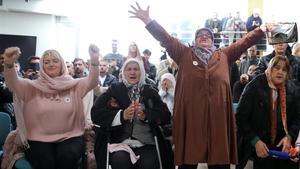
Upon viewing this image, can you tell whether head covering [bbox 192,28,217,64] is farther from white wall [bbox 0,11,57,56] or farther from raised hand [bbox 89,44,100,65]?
white wall [bbox 0,11,57,56]

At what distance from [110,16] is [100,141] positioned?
7.72 metres

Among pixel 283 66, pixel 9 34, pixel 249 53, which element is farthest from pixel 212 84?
pixel 9 34

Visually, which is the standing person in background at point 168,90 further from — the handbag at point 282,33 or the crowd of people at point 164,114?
the handbag at point 282,33

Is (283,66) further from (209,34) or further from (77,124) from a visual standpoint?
(77,124)

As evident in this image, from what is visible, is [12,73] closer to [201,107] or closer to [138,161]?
[138,161]

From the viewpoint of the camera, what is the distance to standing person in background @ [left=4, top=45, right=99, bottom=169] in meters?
2.57

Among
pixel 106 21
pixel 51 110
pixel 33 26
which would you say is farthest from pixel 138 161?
pixel 106 21

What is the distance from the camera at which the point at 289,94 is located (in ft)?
8.52

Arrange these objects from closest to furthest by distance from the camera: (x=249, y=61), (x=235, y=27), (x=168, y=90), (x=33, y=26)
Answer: (x=168, y=90) → (x=249, y=61) → (x=235, y=27) → (x=33, y=26)

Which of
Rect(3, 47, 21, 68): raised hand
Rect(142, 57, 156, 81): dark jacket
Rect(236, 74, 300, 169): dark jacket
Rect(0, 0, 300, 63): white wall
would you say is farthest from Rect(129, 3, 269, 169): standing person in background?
Rect(0, 0, 300, 63): white wall

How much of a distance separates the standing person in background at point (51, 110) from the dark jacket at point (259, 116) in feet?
3.51

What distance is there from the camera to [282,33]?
2.77 m

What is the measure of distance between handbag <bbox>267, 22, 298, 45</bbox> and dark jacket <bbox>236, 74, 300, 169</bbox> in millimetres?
310

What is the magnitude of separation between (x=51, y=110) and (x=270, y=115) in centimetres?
147
